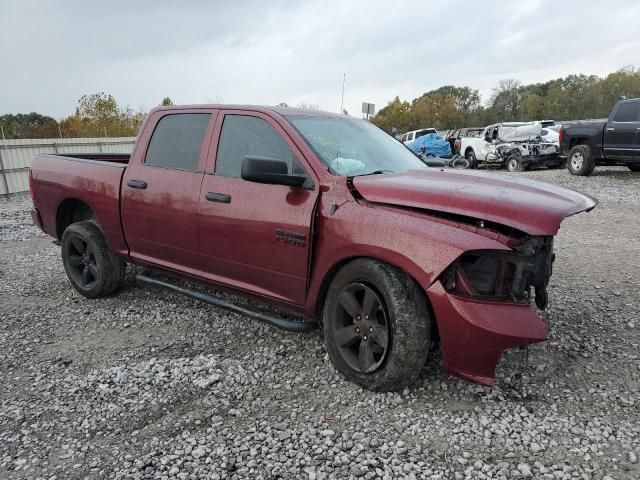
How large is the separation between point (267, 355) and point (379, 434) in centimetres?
120

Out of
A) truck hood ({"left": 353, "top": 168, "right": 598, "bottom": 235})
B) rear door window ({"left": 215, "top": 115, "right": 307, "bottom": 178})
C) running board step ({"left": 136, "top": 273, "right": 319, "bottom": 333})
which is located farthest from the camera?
rear door window ({"left": 215, "top": 115, "right": 307, "bottom": 178})

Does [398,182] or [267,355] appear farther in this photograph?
[267,355]

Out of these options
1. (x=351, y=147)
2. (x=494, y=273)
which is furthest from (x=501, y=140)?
(x=494, y=273)

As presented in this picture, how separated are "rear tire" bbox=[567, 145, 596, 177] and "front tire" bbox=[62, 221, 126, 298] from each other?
12359mm

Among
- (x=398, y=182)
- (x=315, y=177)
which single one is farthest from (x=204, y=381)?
(x=398, y=182)

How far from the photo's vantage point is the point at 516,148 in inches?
654

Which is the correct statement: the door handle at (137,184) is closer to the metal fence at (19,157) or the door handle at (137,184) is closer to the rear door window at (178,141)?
the rear door window at (178,141)

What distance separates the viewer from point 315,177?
328cm

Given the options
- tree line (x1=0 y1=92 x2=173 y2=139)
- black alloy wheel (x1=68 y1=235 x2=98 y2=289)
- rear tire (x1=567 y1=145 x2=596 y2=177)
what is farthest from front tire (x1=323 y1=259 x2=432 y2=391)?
tree line (x1=0 y1=92 x2=173 y2=139)

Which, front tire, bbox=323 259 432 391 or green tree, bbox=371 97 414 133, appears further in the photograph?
green tree, bbox=371 97 414 133

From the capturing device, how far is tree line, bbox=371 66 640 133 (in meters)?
52.3

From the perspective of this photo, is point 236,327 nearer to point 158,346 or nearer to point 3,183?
point 158,346

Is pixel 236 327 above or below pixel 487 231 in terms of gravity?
below

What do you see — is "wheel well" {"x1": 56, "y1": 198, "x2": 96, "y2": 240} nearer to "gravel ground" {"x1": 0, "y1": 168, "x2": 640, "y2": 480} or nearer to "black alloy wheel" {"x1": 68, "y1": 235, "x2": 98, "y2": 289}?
"black alloy wheel" {"x1": 68, "y1": 235, "x2": 98, "y2": 289}
